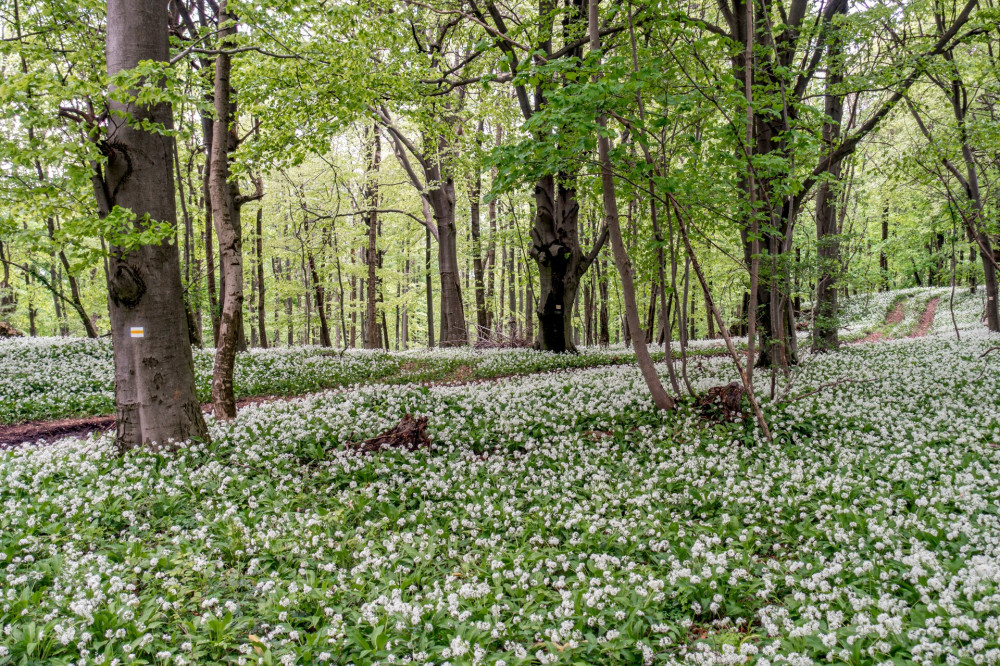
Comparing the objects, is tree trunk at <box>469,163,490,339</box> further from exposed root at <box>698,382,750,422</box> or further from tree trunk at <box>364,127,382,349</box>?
exposed root at <box>698,382,750,422</box>

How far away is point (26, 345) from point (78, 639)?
61.4ft

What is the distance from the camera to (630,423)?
29.9 ft

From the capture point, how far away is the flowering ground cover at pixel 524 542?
12.4 ft

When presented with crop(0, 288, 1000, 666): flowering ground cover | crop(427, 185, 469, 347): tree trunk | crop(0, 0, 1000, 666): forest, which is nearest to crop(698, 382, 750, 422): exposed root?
crop(0, 0, 1000, 666): forest

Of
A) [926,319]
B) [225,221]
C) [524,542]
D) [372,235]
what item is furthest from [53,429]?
[926,319]

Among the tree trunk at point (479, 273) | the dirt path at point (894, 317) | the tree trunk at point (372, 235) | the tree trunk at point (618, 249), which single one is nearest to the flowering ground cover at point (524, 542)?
the tree trunk at point (618, 249)

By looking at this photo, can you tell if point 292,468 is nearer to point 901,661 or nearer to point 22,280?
point 901,661

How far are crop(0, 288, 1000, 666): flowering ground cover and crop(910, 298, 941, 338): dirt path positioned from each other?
974 inches

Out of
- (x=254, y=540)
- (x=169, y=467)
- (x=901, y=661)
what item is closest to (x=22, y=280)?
(x=169, y=467)

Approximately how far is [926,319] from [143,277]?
41.2 meters

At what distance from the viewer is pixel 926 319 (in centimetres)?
3297

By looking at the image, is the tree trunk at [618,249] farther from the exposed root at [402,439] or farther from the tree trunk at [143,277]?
the tree trunk at [143,277]

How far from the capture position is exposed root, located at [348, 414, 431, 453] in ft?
26.9

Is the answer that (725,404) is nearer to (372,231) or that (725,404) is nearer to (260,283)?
(372,231)
